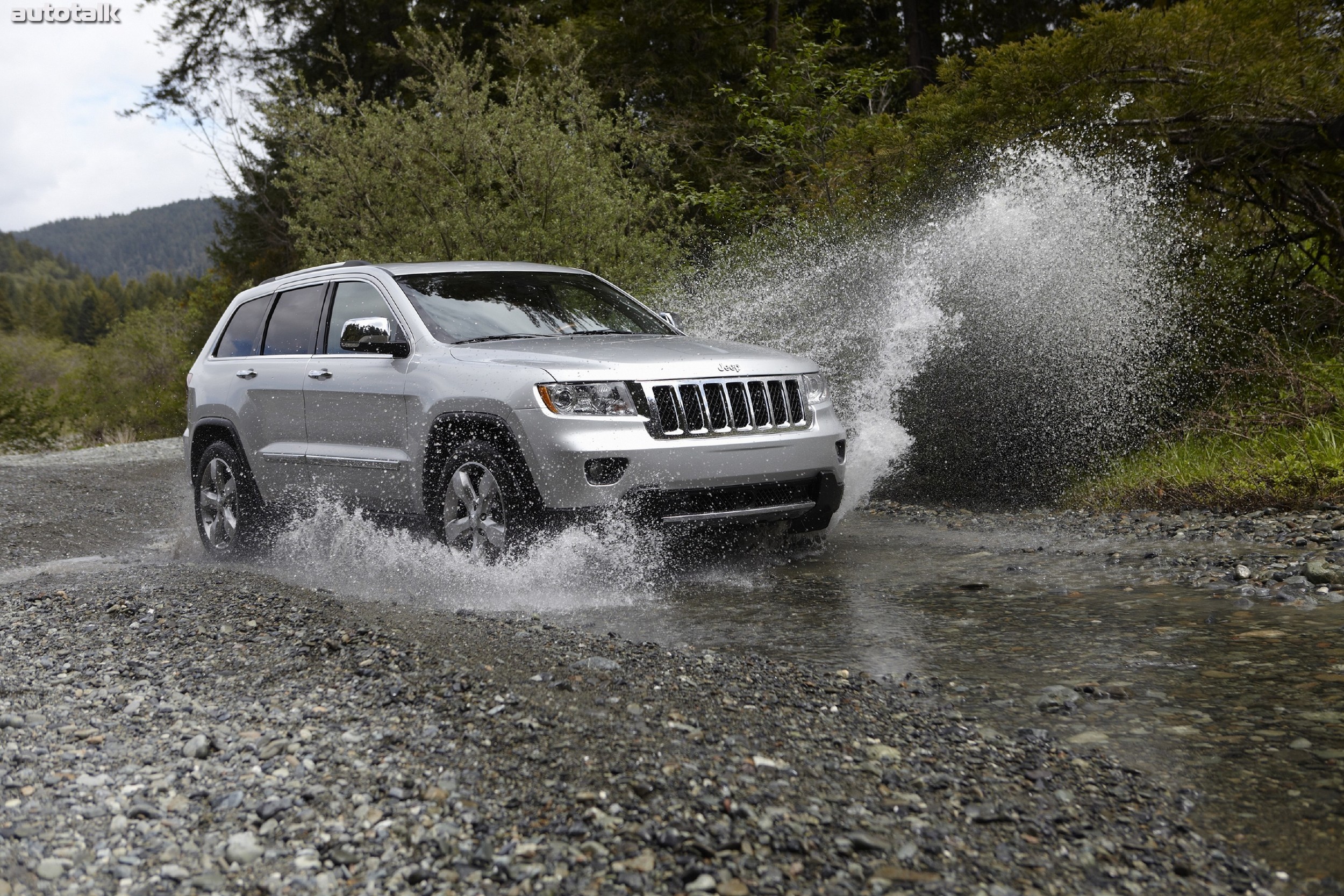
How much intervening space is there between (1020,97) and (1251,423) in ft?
10.6

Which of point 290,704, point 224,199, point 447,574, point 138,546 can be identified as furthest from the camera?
point 224,199

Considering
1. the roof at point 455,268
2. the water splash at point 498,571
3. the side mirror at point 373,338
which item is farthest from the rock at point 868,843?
the roof at point 455,268

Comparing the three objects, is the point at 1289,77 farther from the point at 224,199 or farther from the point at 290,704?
the point at 224,199

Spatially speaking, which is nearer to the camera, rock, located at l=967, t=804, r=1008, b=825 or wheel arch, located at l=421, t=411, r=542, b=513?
rock, located at l=967, t=804, r=1008, b=825

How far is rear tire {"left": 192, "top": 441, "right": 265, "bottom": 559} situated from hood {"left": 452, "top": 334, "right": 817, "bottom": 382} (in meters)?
2.30

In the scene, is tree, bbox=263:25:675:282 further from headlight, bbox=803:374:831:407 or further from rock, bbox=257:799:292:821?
rock, bbox=257:799:292:821

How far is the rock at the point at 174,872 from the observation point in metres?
2.59

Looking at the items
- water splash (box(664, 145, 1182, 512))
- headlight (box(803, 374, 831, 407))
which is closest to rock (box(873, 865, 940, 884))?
headlight (box(803, 374, 831, 407))

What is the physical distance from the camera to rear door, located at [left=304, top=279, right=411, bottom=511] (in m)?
6.17

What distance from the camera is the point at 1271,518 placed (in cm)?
687

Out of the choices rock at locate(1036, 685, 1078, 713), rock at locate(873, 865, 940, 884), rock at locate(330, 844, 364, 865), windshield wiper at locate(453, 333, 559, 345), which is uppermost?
windshield wiper at locate(453, 333, 559, 345)

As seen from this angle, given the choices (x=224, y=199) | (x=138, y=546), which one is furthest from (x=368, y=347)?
(x=224, y=199)

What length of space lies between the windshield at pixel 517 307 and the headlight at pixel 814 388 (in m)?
0.98

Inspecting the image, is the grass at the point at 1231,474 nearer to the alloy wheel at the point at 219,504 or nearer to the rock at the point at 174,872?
the alloy wheel at the point at 219,504
